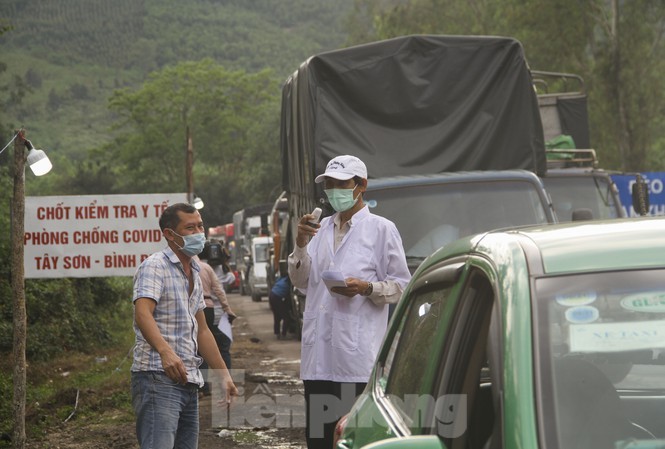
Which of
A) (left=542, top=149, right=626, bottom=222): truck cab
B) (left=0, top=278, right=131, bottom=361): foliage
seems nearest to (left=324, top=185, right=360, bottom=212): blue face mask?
(left=542, top=149, right=626, bottom=222): truck cab

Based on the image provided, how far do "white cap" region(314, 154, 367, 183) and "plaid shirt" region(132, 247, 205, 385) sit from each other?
94 centimetres

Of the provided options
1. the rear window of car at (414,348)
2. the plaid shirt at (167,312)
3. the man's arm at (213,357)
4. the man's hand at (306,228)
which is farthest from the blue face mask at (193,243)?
the rear window of car at (414,348)

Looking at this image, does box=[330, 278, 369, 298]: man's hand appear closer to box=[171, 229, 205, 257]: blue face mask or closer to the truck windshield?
box=[171, 229, 205, 257]: blue face mask

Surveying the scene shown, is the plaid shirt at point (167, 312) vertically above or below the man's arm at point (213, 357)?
above

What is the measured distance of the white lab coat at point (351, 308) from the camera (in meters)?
6.52

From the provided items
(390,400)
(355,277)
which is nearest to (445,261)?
(390,400)

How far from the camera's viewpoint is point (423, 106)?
13008 millimetres

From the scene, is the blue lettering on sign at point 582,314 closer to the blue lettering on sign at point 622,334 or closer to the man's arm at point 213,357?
the blue lettering on sign at point 622,334

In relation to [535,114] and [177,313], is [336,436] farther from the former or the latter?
[535,114]

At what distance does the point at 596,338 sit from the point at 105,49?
188035mm

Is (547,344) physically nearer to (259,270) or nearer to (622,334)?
(622,334)

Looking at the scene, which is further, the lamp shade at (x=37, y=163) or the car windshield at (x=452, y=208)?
the car windshield at (x=452, y=208)

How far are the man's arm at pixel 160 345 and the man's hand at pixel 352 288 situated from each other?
0.87 m

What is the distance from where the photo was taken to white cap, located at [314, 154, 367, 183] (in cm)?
680
